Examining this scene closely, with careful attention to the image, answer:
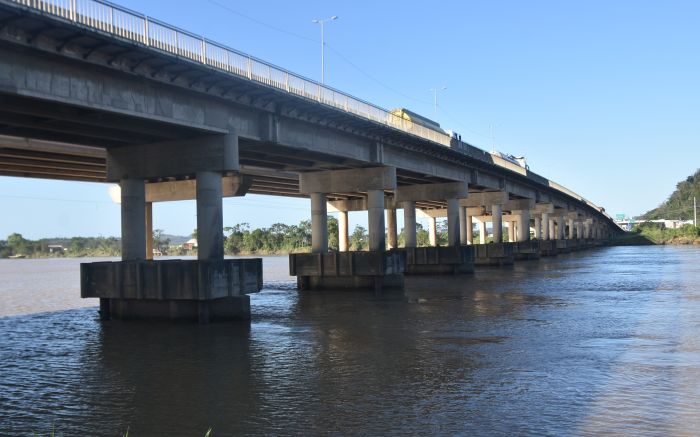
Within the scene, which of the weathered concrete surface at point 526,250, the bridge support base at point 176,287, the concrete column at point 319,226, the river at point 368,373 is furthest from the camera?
the weathered concrete surface at point 526,250

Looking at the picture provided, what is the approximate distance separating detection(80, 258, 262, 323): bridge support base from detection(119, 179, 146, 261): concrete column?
1.29 m

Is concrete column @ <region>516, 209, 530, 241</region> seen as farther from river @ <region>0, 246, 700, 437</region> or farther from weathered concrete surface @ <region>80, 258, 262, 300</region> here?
weathered concrete surface @ <region>80, 258, 262, 300</region>

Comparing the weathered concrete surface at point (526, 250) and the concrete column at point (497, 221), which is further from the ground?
the concrete column at point (497, 221)

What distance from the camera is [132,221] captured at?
30.0 metres

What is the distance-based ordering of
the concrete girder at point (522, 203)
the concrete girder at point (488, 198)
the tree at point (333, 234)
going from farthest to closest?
1. the tree at point (333, 234)
2. the concrete girder at point (522, 203)
3. the concrete girder at point (488, 198)

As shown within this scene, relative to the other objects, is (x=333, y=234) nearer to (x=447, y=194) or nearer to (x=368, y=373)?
(x=447, y=194)

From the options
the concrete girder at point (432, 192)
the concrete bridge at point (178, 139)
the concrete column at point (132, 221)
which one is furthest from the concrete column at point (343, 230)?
the concrete column at point (132, 221)

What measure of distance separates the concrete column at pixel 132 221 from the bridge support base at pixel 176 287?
1294 millimetres

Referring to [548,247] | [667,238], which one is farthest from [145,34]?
[667,238]

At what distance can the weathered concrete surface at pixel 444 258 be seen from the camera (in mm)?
60656

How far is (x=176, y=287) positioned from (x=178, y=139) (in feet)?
22.5

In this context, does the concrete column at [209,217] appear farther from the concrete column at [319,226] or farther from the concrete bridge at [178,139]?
the concrete column at [319,226]

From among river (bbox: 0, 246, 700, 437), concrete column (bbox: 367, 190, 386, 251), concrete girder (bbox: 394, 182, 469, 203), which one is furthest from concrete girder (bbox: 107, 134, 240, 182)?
concrete girder (bbox: 394, 182, 469, 203)

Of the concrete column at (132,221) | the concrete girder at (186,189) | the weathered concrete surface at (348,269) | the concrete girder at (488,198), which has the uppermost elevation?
the concrete girder at (488,198)
